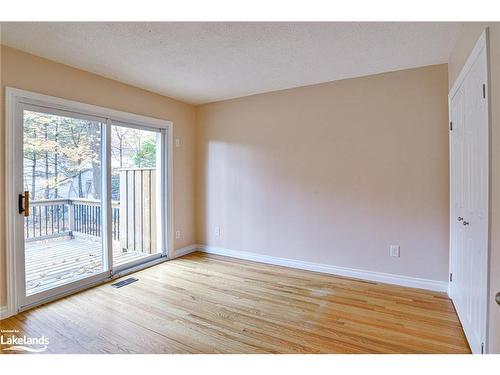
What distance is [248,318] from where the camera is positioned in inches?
88.6

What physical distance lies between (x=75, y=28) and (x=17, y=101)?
927 millimetres

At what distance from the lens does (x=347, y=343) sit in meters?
1.89

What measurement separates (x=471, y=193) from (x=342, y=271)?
1810mm

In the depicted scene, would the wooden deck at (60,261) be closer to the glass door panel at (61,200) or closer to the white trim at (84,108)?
the glass door panel at (61,200)

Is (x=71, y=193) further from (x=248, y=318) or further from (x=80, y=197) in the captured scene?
(x=248, y=318)

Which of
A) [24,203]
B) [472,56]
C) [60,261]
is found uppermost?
[472,56]

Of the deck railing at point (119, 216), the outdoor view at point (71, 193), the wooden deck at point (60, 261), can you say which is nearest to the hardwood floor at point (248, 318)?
the wooden deck at point (60, 261)

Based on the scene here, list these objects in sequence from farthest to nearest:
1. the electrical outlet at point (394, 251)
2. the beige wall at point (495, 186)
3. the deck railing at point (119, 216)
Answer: the electrical outlet at point (394, 251) < the deck railing at point (119, 216) < the beige wall at point (495, 186)

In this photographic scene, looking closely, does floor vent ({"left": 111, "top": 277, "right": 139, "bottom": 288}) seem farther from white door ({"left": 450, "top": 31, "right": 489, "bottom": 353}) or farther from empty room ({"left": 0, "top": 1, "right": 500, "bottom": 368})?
white door ({"left": 450, "top": 31, "right": 489, "bottom": 353})

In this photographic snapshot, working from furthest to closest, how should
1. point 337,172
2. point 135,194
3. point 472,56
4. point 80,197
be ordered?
point 135,194
point 337,172
point 80,197
point 472,56

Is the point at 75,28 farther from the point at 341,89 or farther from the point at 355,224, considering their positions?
the point at 355,224

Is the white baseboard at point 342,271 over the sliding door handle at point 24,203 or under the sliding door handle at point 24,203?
under

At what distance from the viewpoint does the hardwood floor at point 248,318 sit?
187cm

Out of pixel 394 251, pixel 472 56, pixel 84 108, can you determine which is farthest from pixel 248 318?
pixel 84 108
